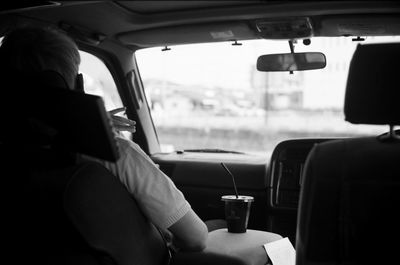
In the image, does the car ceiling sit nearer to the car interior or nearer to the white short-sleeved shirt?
the car interior

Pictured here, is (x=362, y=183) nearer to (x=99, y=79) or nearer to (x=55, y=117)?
(x=55, y=117)

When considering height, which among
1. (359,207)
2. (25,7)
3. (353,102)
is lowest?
(359,207)

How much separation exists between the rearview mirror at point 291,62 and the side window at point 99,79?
134 cm

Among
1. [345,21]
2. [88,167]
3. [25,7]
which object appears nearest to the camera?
[88,167]

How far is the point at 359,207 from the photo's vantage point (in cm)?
184

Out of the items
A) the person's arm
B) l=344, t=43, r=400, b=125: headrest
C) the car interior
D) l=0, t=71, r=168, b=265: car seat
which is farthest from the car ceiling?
the person's arm

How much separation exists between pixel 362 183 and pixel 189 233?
0.80 m

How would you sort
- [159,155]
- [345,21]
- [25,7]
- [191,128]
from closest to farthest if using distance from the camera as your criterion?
[25,7]
[345,21]
[159,155]
[191,128]

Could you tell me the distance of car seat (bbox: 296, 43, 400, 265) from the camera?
6.00 feet

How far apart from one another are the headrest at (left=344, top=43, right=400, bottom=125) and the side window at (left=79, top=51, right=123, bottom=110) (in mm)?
2710

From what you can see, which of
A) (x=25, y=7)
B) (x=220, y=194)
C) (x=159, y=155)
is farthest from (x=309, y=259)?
(x=159, y=155)

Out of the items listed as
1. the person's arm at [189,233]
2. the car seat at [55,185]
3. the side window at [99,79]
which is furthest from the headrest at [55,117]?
the side window at [99,79]

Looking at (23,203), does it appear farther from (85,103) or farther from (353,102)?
(353,102)

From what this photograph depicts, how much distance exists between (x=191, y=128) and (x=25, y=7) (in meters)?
6.46
